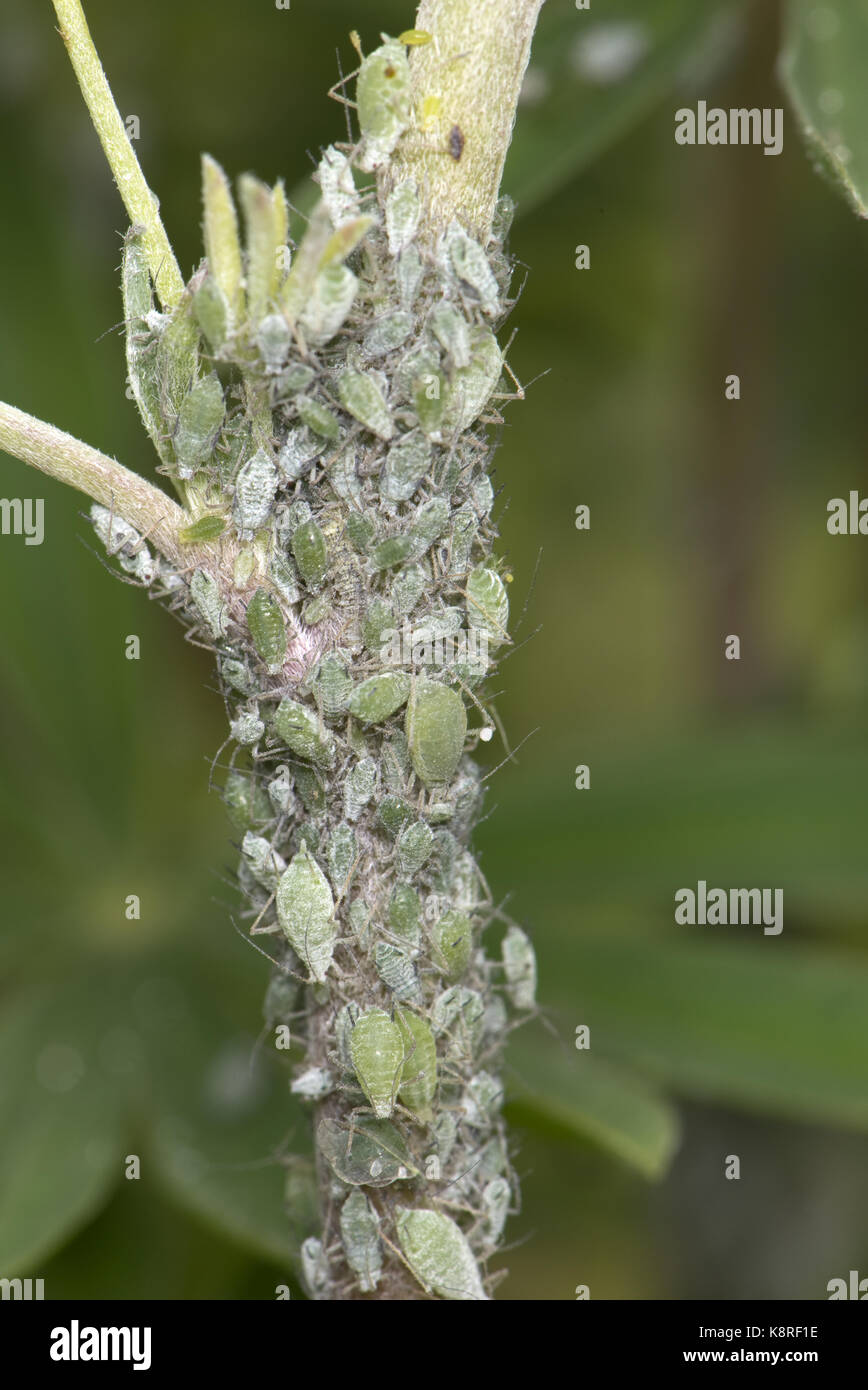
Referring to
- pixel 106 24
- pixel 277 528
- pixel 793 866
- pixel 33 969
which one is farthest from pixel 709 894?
pixel 106 24

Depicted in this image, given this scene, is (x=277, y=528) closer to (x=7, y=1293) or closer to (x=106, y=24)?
(x=7, y=1293)

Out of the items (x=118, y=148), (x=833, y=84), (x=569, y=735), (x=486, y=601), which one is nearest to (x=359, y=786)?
(x=486, y=601)

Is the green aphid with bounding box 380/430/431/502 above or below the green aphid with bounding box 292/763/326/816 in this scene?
above

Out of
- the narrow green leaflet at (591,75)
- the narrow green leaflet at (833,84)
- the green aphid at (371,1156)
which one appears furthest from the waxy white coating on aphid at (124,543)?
the narrow green leaflet at (591,75)

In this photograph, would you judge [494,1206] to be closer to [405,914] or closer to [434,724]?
[405,914]

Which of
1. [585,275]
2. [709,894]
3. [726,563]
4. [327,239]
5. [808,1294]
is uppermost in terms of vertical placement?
[585,275]

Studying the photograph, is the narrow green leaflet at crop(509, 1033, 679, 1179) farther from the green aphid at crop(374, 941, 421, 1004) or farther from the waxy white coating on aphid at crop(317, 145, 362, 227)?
the waxy white coating on aphid at crop(317, 145, 362, 227)

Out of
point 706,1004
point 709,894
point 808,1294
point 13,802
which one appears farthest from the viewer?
point 808,1294

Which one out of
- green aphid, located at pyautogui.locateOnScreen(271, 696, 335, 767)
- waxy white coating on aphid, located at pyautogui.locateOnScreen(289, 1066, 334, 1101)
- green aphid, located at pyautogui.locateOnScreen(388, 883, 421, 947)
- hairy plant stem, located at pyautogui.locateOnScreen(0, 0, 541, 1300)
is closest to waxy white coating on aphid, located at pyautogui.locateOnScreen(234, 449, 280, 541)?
hairy plant stem, located at pyautogui.locateOnScreen(0, 0, 541, 1300)
